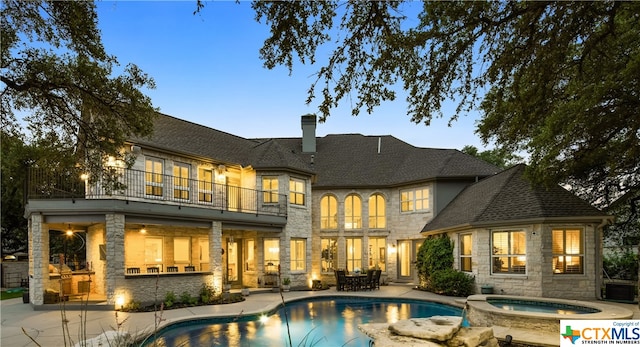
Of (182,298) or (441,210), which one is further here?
(441,210)

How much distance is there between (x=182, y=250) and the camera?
1866cm

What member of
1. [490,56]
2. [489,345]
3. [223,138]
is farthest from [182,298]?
[490,56]

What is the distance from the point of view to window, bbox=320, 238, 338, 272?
23.5 metres

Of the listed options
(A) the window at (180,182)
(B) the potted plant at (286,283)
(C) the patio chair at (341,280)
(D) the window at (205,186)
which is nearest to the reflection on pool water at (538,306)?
(C) the patio chair at (341,280)

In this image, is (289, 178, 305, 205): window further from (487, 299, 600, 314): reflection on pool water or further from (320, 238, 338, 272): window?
(487, 299, 600, 314): reflection on pool water

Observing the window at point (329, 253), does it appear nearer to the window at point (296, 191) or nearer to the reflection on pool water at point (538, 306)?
the window at point (296, 191)

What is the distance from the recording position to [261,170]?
2062 cm

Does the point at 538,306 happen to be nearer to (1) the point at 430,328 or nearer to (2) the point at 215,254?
(1) the point at 430,328

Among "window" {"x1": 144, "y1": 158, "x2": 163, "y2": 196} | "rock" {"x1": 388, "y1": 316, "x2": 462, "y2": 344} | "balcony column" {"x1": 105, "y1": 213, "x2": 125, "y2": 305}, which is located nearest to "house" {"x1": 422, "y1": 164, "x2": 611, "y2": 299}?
"rock" {"x1": 388, "y1": 316, "x2": 462, "y2": 344}

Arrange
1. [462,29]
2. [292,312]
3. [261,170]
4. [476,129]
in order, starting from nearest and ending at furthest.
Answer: [462,29] < [292,312] < [476,129] < [261,170]

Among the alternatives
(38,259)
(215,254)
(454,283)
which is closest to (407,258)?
(454,283)

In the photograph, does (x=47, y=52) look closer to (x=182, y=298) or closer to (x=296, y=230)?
(x=182, y=298)

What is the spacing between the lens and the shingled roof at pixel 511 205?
15124 mm

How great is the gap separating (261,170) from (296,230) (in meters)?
3.45
